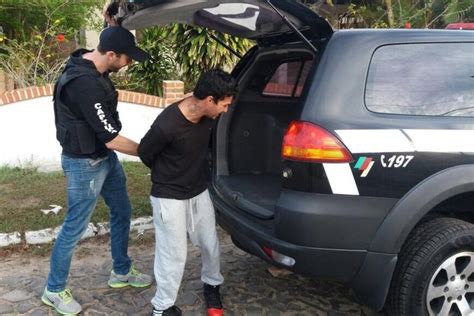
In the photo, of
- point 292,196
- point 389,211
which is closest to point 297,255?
point 292,196

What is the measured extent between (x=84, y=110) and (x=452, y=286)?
2.27 m

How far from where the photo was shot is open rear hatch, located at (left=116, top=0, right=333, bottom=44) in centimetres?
270

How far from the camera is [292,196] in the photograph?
2598 millimetres

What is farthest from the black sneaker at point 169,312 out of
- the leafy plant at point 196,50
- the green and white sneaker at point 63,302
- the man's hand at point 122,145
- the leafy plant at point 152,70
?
the leafy plant at point 152,70

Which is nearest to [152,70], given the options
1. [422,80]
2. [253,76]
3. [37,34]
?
[37,34]

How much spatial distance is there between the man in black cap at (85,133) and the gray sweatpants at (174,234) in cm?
42

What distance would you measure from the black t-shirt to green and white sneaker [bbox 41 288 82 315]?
3.20 ft

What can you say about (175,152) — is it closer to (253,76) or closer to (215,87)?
(215,87)

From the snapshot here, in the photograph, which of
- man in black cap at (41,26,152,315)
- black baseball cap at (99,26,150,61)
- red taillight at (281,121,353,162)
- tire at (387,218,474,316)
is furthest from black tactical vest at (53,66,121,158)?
tire at (387,218,474,316)

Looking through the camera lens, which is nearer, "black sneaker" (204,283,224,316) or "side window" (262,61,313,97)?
"black sneaker" (204,283,224,316)

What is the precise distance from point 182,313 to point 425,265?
1.53m

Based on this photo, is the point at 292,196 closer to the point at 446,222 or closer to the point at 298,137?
the point at 298,137

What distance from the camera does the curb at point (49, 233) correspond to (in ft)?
13.9

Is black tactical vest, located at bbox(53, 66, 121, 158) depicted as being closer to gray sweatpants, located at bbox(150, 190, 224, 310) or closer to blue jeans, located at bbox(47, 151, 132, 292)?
blue jeans, located at bbox(47, 151, 132, 292)
